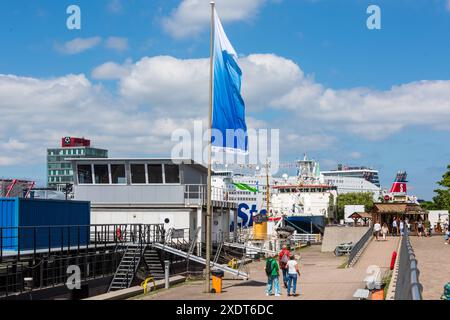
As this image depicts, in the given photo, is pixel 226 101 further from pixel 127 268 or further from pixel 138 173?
pixel 138 173

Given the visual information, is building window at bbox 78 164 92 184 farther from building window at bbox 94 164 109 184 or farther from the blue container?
the blue container

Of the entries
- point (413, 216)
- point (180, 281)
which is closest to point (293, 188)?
point (413, 216)

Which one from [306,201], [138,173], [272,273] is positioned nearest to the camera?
[272,273]

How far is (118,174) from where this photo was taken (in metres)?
43.6

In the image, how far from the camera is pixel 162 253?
3712 cm

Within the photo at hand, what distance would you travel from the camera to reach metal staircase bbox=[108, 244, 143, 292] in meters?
31.9

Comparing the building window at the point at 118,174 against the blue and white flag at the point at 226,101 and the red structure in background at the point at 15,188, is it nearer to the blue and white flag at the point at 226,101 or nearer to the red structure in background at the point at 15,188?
the red structure in background at the point at 15,188

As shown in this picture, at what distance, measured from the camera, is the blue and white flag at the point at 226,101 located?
2500 centimetres

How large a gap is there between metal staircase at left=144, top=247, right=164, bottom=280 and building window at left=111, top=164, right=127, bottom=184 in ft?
27.6

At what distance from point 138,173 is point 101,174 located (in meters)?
2.56

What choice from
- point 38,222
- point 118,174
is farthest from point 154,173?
point 38,222

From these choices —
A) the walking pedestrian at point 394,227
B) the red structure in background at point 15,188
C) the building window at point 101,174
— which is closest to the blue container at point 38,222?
the building window at point 101,174

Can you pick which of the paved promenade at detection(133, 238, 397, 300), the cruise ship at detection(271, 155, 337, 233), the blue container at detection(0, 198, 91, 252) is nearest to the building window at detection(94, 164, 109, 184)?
the blue container at detection(0, 198, 91, 252)
